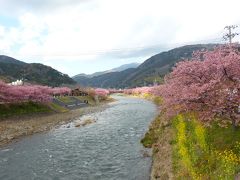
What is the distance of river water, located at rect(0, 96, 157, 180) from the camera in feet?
97.1

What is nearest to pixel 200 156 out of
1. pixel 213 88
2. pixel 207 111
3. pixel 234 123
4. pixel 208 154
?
pixel 208 154

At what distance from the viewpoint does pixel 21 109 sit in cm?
8150

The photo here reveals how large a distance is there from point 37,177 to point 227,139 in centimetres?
1744

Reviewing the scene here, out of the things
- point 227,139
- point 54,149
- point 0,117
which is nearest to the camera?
point 227,139

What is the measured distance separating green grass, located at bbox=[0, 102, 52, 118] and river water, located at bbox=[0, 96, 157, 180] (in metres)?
24.8

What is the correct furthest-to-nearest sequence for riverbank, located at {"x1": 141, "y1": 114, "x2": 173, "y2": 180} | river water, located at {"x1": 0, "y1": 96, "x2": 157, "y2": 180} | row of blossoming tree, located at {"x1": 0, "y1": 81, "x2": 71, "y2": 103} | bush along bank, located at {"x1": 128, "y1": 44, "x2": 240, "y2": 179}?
row of blossoming tree, located at {"x1": 0, "y1": 81, "x2": 71, "y2": 103}, river water, located at {"x1": 0, "y1": 96, "x2": 157, "y2": 180}, riverbank, located at {"x1": 141, "y1": 114, "x2": 173, "y2": 180}, bush along bank, located at {"x1": 128, "y1": 44, "x2": 240, "y2": 179}

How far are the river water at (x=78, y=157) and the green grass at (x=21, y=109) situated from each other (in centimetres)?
2482

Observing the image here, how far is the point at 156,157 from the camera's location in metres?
32.1

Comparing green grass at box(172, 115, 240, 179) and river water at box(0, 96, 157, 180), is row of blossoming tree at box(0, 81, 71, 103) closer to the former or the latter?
river water at box(0, 96, 157, 180)

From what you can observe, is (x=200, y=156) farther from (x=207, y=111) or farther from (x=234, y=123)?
(x=234, y=123)


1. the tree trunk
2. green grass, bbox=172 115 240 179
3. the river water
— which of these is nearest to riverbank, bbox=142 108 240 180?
green grass, bbox=172 115 240 179

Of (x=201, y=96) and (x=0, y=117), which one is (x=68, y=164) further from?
(x=0, y=117)

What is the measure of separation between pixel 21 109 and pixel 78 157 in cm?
4980

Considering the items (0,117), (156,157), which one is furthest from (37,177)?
(0,117)
